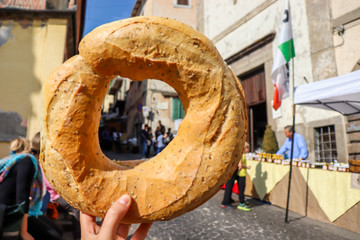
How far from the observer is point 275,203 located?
16.5ft

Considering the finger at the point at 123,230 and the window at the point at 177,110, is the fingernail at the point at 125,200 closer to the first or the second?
the finger at the point at 123,230

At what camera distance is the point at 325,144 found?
20.8 feet

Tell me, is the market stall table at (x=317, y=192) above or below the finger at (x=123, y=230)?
below

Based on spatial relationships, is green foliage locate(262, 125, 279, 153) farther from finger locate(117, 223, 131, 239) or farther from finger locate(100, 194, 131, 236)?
finger locate(100, 194, 131, 236)

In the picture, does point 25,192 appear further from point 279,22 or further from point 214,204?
point 279,22

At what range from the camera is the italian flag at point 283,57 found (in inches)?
175

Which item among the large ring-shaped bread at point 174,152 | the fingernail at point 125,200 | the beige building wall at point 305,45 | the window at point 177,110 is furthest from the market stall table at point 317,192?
the window at point 177,110

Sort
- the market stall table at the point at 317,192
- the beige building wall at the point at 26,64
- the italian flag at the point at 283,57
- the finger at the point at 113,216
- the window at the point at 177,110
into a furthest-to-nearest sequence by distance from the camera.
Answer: the window at the point at 177,110 → the beige building wall at the point at 26,64 → the italian flag at the point at 283,57 → the market stall table at the point at 317,192 → the finger at the point at 113,216

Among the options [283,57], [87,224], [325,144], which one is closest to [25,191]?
[87,224]

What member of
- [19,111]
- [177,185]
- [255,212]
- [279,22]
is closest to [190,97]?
[177,185]

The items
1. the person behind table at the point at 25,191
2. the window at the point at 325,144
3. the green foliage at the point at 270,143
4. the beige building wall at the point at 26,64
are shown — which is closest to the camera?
the person behind table at the point at 25,191

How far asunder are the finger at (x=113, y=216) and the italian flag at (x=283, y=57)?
175 inches

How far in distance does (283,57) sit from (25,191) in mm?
4833

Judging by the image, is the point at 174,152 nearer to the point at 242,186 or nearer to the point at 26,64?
the point at 242,186
